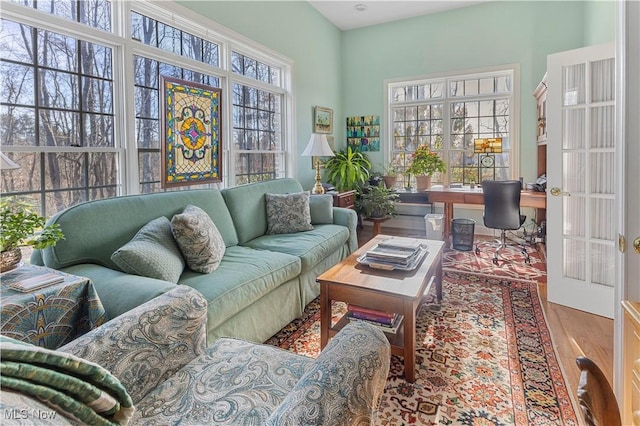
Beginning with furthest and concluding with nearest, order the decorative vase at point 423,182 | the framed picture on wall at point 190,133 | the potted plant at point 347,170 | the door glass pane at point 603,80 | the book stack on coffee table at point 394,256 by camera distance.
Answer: the potted plant at point 347,170 < the decorative vase at point 423,182 < the framed picture on wall at point 190,133 < the door glass pane at point 603,80 < the book stack on coffee table at point 394,256

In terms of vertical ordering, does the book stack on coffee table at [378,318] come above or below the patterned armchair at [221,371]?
below

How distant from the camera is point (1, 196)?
6.55 feet

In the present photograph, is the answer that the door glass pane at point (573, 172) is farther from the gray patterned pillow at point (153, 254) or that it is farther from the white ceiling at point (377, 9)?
the white ceiling at point (377, 9)

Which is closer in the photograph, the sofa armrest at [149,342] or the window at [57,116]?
the sofa armrest at [149,342]

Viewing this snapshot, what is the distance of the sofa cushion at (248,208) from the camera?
2.96 meters

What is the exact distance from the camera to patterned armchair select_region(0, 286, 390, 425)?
823 millimetres

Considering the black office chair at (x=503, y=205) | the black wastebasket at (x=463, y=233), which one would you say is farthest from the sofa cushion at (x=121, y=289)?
the black wastebasket at (x=463, y=233)

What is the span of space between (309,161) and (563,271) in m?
3.23

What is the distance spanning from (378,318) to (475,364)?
1.93 ft

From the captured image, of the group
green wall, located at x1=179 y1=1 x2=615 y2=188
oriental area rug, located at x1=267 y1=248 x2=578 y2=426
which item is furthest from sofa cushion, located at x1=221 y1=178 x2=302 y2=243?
green wall, located at x1=179 y1=1 x2=615 y2=188

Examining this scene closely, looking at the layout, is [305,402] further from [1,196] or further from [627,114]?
[1,196]

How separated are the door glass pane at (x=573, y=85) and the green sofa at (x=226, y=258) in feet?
6.84

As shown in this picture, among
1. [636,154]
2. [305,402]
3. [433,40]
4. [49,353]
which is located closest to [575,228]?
[636,154]

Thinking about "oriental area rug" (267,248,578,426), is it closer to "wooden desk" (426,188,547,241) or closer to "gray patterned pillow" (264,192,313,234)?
"gray patterned pillow" (264,192,313,234)
